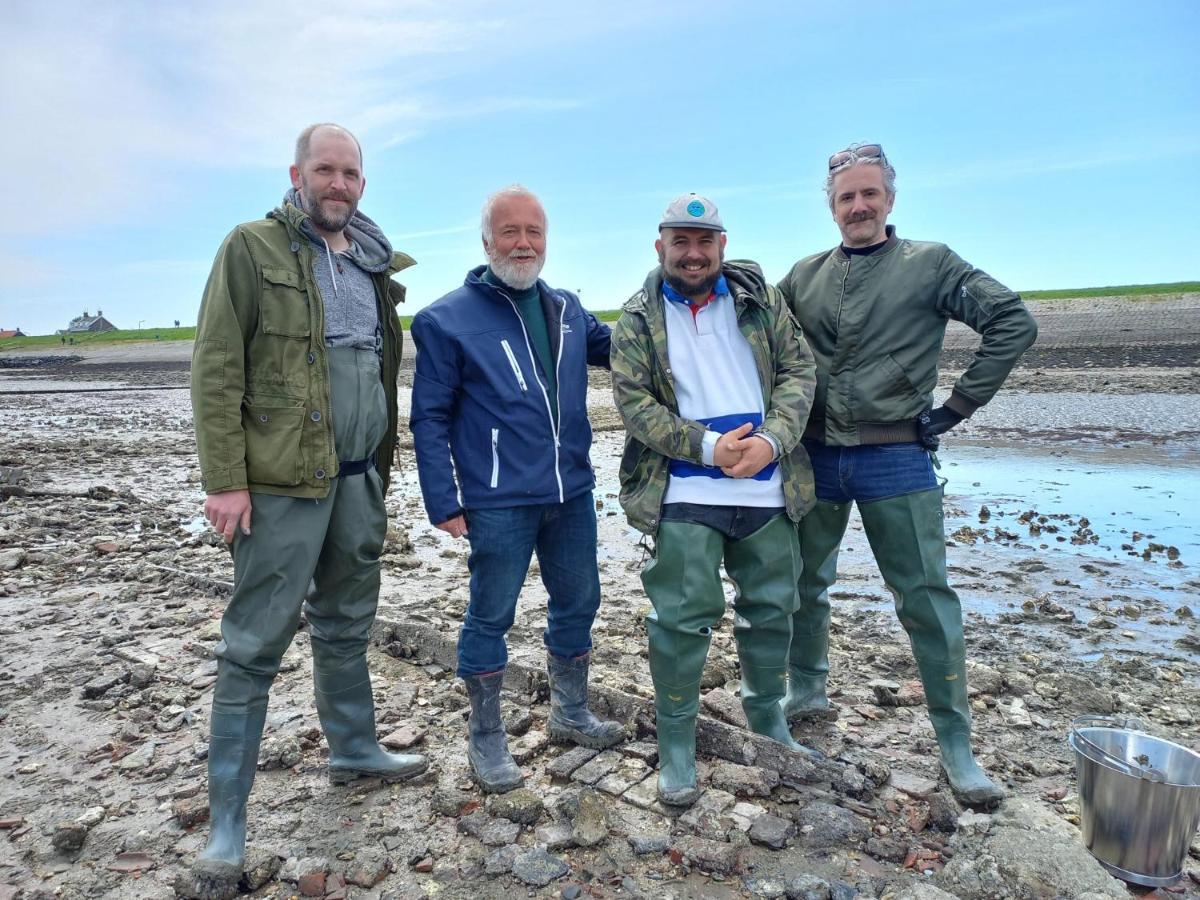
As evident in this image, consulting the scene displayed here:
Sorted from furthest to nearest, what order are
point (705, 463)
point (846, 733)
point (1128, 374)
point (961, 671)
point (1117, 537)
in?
point (1128, 374), point (1117, 537), point (846, 733), point (961, 671), point (705, 463)

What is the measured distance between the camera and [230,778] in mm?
3281

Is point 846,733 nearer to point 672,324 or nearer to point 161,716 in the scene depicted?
point 672,324

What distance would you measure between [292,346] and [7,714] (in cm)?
301

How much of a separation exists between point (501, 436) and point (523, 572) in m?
0.63

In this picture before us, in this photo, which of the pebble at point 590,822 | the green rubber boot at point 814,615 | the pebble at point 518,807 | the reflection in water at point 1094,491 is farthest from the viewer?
the reflection in water at point 1094,491

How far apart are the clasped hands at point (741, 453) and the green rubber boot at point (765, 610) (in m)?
0.32

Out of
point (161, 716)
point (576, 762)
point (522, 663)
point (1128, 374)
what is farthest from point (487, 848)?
point (1128, 374)

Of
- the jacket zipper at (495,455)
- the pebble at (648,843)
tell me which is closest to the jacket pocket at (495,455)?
the jacket zipper at (495,455)

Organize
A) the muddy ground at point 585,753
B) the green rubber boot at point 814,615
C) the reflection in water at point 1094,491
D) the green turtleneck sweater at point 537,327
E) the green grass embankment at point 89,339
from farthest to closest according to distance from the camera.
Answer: the green grass embankment at point 89,339 < the reflection in water at point 1094,491 < the green rubber boot at point 814,615 < the green turtleneck sweater at point 537,327 < the muddy ground at point 585,753

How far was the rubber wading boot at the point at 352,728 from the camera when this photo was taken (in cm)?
383

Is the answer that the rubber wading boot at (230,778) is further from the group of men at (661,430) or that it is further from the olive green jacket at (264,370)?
the olive green jacket at (264,370)

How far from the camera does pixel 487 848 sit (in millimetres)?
3342

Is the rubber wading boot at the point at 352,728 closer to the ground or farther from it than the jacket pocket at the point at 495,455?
closer to the ground

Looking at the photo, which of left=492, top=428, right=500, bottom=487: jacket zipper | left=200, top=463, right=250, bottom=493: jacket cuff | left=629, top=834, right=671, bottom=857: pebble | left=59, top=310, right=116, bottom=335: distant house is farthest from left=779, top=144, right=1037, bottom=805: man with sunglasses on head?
left=59, top=310, right=116, bottom=335: distant house
